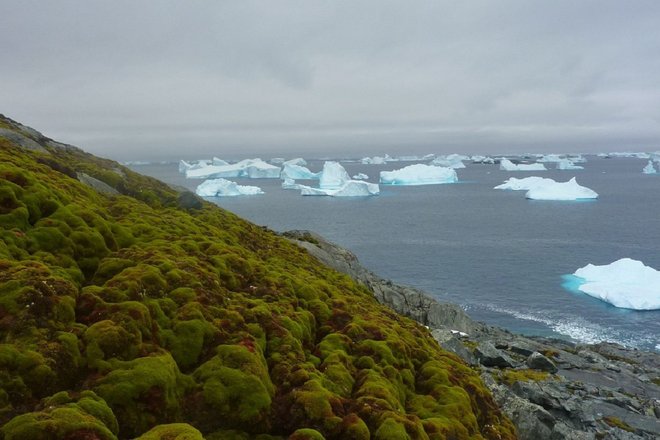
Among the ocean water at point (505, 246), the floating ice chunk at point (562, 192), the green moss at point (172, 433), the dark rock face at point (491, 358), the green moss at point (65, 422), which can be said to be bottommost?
the ocean water at point (505, 246)

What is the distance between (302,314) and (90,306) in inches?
322

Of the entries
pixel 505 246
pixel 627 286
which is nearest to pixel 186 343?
pixel 627 286

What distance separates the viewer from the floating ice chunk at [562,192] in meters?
189

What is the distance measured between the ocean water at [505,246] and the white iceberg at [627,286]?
4.20 ft

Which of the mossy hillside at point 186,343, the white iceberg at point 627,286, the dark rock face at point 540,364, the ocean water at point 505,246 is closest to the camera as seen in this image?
the mossy hillside at point 186,343

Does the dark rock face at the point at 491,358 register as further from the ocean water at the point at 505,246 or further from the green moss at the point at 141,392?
the ocean water at the point at 505,246

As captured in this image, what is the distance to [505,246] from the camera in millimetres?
109875

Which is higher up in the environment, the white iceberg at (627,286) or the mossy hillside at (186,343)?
the mossy hillside at (186,343)

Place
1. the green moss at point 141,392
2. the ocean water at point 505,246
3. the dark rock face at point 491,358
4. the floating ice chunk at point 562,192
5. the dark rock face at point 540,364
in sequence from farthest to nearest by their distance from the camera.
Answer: the floating ice chunk at point 562,192, the ocean water at point 505,246, the dark rock face at point 540,364, the dark rock face at point 491,358, the green moss at point 141,392

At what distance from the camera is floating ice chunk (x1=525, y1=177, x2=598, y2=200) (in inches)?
7426

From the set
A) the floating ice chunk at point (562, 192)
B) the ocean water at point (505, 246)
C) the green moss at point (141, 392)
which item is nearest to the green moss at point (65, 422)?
the green moss at point (141, 392)

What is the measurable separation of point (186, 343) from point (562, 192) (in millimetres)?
204757

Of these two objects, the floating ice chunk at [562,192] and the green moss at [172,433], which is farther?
the floating ice chunk at [562,192]

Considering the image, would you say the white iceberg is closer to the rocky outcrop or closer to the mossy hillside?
the rocky outcrop
